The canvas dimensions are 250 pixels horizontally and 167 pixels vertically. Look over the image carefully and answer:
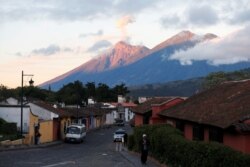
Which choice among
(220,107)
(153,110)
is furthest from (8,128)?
(220,107)

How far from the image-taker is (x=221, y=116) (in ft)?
81.6

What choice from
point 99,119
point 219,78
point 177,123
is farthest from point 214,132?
point 99,119

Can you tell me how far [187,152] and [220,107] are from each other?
6.87m

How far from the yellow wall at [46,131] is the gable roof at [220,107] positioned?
20.3m

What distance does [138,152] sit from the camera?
37.7 m

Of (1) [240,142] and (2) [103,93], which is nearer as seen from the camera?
(1) [240,142]

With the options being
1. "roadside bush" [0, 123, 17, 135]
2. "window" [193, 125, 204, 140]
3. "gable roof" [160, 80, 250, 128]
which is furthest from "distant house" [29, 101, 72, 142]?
"window" [193, 125, 204, 140]

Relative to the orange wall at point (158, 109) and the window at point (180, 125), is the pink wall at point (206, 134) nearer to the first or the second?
the window at point (180, 125)

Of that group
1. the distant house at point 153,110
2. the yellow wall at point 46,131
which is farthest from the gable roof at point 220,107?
the yellow wall at point 46,131

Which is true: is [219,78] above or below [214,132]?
above

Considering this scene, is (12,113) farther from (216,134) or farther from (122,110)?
(122,110)

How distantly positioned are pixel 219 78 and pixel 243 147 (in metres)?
59.3

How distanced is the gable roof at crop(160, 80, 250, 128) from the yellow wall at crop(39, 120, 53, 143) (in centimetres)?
2033

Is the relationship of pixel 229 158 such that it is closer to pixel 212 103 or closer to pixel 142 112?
pixel 212 103
